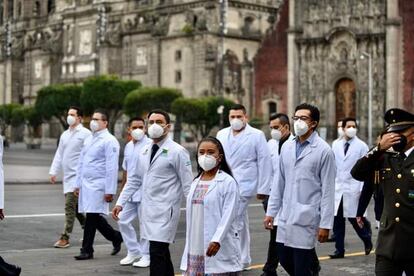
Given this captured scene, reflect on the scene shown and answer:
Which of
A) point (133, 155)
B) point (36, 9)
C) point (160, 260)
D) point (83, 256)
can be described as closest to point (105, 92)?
point (36, 9)

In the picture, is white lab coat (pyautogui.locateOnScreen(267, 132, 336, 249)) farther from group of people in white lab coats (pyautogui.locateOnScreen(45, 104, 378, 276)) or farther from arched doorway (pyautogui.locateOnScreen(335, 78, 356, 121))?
arched doorway (pyautogui.locateOnScreen(335, 78, 356, 121))

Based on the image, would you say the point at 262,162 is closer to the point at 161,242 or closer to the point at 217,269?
the point at 161,242

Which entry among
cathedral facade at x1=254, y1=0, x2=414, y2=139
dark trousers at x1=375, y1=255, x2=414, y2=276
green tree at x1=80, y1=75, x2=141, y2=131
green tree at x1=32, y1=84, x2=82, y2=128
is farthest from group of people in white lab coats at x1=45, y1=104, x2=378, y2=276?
green tree at x1=32, y1=84, x2=82, y2=128

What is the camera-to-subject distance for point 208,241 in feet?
25.4

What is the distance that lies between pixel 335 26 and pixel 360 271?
41339 mm

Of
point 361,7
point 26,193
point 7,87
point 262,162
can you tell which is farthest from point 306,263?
point 7,87

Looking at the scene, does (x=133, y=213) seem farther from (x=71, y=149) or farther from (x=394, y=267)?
(x=394, y=267)

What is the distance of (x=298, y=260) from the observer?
336 inches

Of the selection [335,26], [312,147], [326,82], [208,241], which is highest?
[335,26]

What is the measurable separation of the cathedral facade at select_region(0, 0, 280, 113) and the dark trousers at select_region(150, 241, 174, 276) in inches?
1911

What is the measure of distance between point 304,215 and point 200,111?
43.1 metres

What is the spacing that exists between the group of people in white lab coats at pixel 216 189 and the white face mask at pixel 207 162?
0.03 ft

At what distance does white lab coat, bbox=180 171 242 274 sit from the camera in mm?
7648

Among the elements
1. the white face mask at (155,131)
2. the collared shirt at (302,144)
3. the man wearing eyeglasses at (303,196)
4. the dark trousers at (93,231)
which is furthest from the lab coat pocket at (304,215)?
the dark trousers at (93,231)
